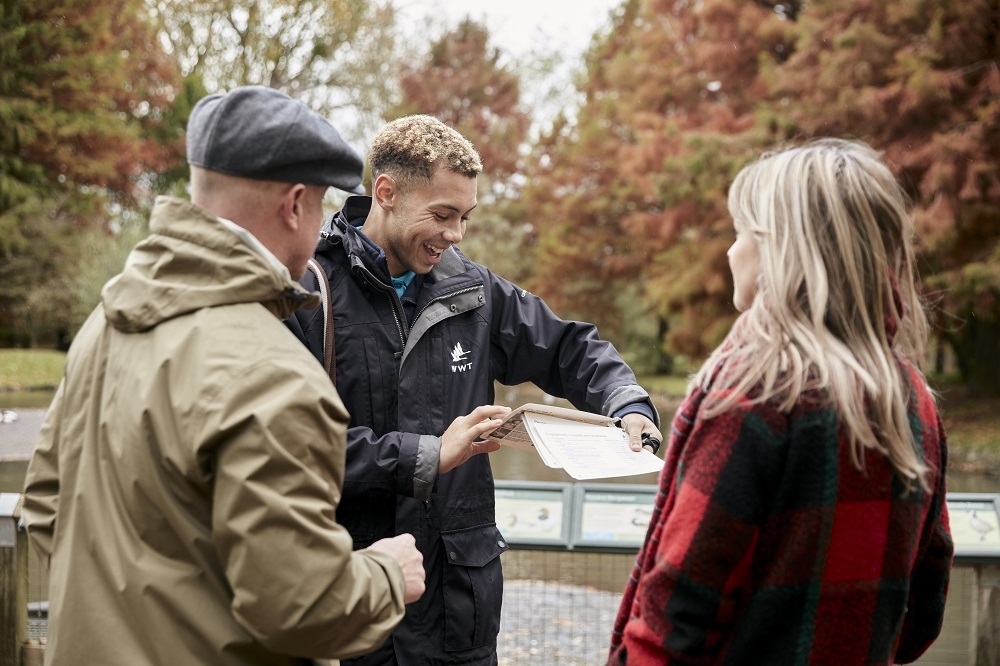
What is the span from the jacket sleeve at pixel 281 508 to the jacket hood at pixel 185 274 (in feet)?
0.55

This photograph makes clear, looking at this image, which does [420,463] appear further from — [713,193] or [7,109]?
[7,109]

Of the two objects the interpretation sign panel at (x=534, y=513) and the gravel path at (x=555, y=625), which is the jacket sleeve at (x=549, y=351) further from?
the gravel path at (x=555, y=625)

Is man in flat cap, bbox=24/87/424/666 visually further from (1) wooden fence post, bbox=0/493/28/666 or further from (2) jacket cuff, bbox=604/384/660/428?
(1) wooden fence post, bbox=0/493/28/666

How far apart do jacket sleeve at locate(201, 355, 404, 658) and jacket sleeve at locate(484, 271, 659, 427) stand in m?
1.35

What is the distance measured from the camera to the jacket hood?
1640mm

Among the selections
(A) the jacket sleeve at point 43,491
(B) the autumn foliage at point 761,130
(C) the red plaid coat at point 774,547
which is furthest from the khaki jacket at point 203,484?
(B) the autumn foliage at point 761,130

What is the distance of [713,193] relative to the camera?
1723 cm

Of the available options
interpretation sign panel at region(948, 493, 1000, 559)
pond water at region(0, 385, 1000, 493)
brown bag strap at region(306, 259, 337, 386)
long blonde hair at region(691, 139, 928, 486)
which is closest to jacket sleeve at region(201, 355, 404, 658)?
long blonde hair at region(691, 139, 928, 486)

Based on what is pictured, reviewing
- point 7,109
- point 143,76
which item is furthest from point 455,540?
point 143,76

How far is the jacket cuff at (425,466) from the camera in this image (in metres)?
2.47

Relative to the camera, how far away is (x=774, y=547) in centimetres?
168

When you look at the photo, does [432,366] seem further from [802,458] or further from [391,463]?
[802,458]

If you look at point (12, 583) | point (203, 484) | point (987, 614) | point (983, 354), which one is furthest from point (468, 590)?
point (983, 354)

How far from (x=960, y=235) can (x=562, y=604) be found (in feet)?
40.1
